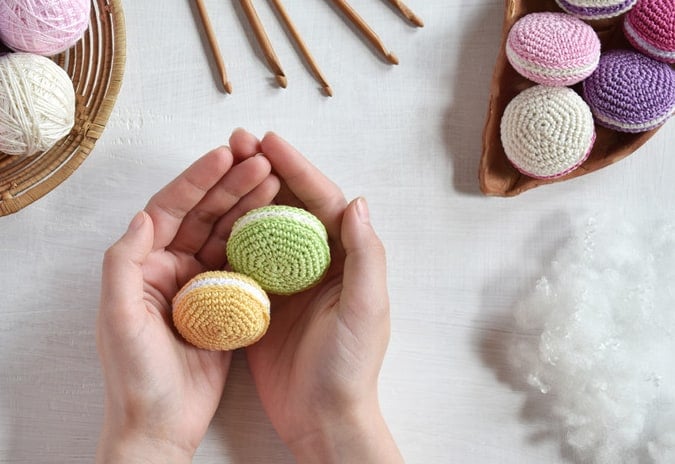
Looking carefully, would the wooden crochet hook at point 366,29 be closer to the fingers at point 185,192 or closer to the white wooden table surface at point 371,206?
the white wooden table surface at point 371,206

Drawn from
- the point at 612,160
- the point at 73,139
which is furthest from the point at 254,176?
the point at 612,160

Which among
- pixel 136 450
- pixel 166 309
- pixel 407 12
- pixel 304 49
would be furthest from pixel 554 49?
pixel 136 450

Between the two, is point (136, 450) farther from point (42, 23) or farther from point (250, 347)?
point (42, 23)

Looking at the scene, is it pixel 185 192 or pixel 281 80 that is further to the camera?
pixel 281 80

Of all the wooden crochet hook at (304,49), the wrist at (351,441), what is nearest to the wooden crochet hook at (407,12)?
the wooden crochet hook at (304,49)

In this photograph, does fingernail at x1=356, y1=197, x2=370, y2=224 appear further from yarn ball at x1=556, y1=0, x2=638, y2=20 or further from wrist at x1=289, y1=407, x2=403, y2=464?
yarn ball at x1=556, y1=0, x2=638, y2=20

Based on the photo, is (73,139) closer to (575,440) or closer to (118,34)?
(118,34)
